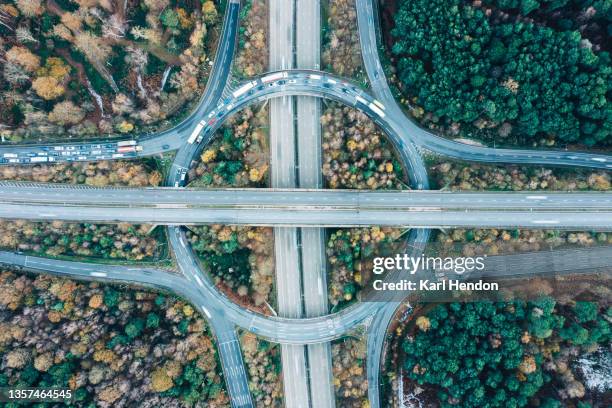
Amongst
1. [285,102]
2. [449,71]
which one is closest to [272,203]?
[285,102]

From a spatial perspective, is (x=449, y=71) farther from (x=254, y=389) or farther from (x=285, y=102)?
(x=254, y=389)

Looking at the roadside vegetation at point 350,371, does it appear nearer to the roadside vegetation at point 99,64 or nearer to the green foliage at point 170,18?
the roadside vegetation at point 99,64

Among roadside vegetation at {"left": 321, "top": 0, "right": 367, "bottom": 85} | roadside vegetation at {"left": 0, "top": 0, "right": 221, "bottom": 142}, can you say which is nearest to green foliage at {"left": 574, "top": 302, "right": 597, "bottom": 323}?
roadside vegetation at {"left": 321, "top": 0, "right": 367, "bottom": 85}

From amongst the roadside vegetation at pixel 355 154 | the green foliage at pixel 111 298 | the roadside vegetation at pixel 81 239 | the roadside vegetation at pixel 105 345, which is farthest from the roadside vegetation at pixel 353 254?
the green foliage at pixel 111 298

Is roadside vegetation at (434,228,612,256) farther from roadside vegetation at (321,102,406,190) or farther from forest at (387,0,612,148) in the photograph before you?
forest at (387,0,612,148)

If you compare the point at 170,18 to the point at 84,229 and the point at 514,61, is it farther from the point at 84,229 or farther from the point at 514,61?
the point at 514,61
